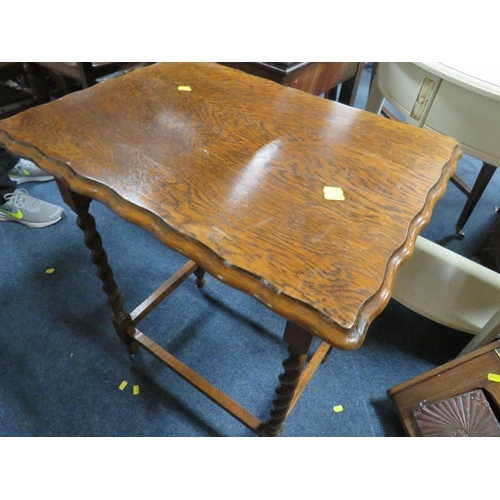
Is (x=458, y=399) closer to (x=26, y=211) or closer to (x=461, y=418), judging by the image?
(x=461, y=418)

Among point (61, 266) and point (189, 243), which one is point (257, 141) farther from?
point (61, 266)

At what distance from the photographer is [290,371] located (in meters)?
0.61

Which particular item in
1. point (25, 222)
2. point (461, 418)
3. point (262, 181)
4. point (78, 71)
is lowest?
point (25, 222)

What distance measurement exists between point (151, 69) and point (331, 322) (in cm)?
82

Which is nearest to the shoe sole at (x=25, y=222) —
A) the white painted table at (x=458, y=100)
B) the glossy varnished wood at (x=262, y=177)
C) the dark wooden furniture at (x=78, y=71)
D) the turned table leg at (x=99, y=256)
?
the dark wooden furniture at (x=78, y=71)

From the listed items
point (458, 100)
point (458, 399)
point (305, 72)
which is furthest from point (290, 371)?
point (305, 72)

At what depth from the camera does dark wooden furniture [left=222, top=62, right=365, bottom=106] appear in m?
→ 1.03

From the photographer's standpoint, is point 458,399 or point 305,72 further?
point 305,72

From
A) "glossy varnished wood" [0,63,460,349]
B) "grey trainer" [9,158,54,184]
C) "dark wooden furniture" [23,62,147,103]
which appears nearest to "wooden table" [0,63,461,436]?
"glossy varnished wood" [0,63,460,349]

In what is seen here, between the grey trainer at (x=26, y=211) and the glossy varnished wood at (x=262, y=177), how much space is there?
89cm

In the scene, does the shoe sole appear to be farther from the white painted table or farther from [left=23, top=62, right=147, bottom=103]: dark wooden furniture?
the white painted table

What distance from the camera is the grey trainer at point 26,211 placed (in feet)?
4.79

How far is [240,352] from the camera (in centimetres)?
113

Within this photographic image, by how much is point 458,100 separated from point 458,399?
2.31ft
